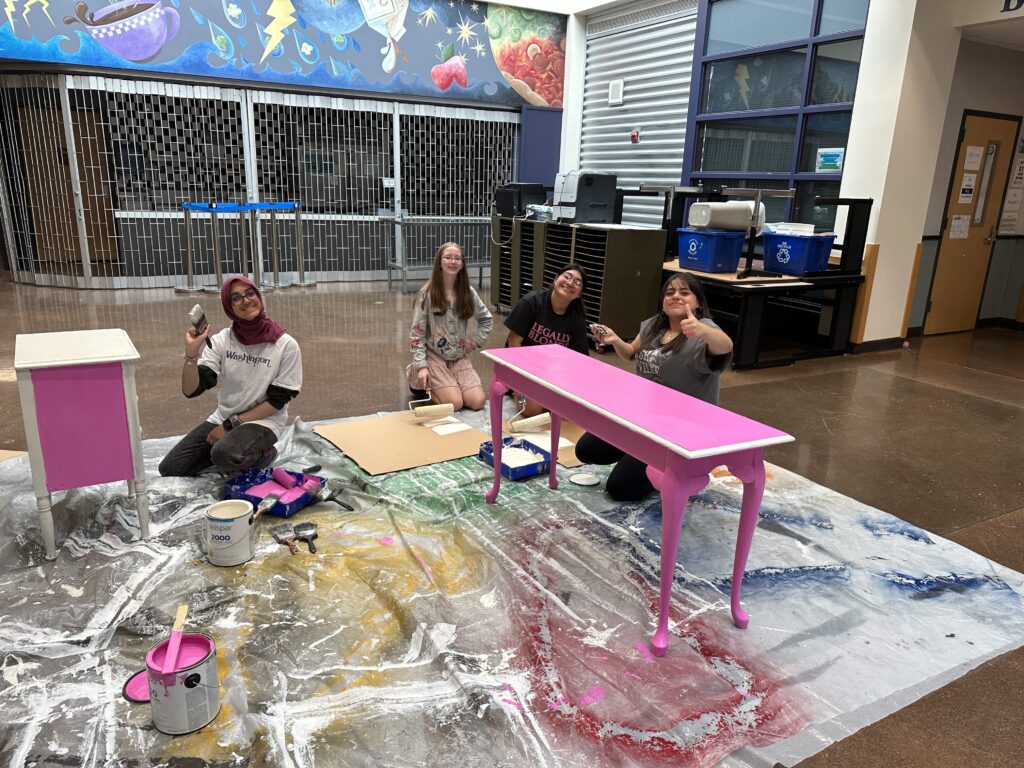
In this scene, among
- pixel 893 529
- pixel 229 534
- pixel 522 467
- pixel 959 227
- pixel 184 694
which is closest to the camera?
pixel 184 694

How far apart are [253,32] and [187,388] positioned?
256 inches

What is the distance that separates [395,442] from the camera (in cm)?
377

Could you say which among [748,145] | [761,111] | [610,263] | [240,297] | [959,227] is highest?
[761,111]

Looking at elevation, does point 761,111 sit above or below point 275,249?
above

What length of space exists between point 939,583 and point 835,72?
209 inches

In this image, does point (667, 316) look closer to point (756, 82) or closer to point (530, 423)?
point (530, 423)

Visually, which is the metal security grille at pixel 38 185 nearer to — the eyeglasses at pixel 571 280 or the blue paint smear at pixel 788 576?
the eyeglasses at pixel 571 280

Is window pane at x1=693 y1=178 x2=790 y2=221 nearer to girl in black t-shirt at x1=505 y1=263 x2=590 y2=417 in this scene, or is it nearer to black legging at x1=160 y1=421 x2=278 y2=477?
girl in black t-shirt at x1=505 y1=263 x2=590 y2=417

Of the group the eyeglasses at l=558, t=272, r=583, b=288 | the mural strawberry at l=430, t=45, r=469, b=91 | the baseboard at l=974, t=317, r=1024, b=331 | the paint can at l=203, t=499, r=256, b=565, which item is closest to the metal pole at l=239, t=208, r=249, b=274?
the mural strawberry at l=430, t=45, r=469, b=91

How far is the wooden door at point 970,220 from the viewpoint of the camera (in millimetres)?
6770

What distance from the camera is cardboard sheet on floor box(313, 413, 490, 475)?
3.54m

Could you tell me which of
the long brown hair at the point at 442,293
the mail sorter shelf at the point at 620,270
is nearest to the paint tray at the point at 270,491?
the long brown hair at the point at 442,293

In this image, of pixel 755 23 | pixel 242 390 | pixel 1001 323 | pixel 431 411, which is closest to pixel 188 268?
pixel 431 411

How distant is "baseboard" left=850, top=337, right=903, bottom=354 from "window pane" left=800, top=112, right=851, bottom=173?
62.6 inches
